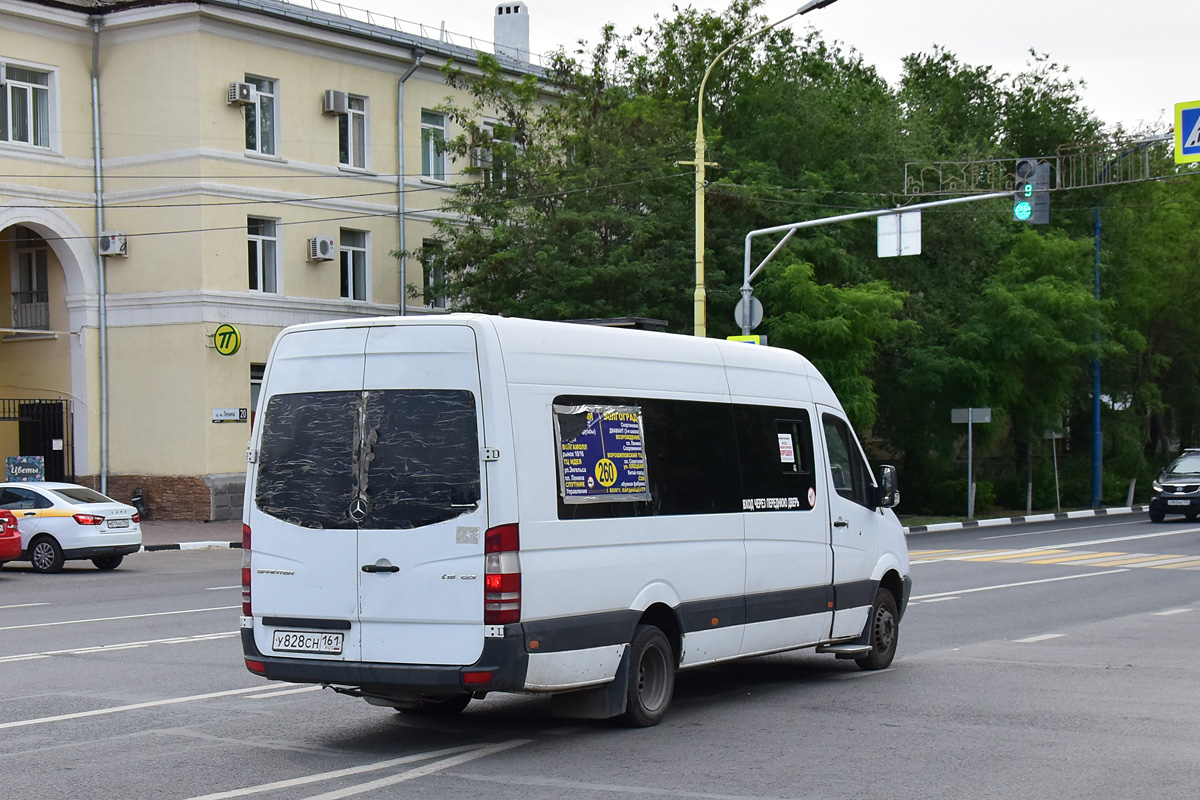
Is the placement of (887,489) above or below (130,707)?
above

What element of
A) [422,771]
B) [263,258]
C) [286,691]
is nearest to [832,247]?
[263,258]

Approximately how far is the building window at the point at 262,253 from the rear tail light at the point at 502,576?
2657 centimetres

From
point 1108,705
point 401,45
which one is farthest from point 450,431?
point 401,45

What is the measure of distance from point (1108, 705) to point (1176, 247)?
38209 mm

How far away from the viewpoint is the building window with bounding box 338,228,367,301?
36.0 m

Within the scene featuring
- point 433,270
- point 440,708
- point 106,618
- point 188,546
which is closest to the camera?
point 440,708

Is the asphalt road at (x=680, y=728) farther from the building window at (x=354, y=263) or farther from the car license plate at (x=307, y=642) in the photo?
the building window at (x=354, y=263)

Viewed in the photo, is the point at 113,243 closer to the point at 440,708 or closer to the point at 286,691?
the point at 286,691

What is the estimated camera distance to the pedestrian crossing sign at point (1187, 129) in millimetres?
19281

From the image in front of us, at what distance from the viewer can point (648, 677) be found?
363 inches

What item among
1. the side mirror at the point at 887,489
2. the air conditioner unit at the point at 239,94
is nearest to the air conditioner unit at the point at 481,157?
the air conditioner unit at the point at 239,94

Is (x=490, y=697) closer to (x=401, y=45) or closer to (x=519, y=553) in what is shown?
(x=519, y=553)

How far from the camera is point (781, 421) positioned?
10.8 metres

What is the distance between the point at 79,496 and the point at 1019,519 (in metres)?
24.8
